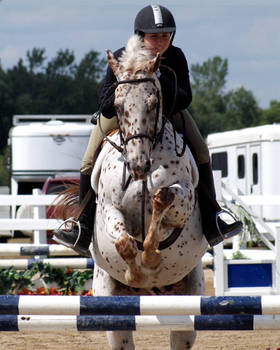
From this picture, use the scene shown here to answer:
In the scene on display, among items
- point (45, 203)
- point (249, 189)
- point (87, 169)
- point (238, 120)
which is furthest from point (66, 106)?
point (87, 169)

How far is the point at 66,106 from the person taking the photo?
8469cm

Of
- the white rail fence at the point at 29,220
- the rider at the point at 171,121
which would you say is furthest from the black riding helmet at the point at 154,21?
the white rail fence at the point at 29,220

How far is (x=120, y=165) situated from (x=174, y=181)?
0.36 meters

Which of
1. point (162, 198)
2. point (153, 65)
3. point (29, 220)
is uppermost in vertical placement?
point (153, 65)

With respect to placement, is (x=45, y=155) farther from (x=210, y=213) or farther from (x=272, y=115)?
(x=272, y=115)

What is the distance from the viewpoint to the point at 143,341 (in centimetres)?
827

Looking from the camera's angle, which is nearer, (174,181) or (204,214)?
(174,181)

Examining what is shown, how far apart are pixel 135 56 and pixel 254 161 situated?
48.5ft

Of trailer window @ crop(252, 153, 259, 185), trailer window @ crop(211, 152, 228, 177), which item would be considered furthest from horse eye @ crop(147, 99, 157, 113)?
trailer window @ crop(211, 152, 228, 177)

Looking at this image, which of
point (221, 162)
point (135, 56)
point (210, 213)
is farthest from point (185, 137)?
point (221, 162)

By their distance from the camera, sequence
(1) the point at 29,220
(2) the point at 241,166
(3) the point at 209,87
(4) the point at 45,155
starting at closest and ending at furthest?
(1) the point at 29,220, (2) the point at 241,166, (4) the point at 45,155, (3) the point at 209,87

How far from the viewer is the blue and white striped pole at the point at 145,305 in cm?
423

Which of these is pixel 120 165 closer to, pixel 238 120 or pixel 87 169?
pixel 87 169

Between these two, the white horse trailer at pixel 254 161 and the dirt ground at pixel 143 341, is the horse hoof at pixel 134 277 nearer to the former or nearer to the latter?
the dirt ground at pixel 143 341
